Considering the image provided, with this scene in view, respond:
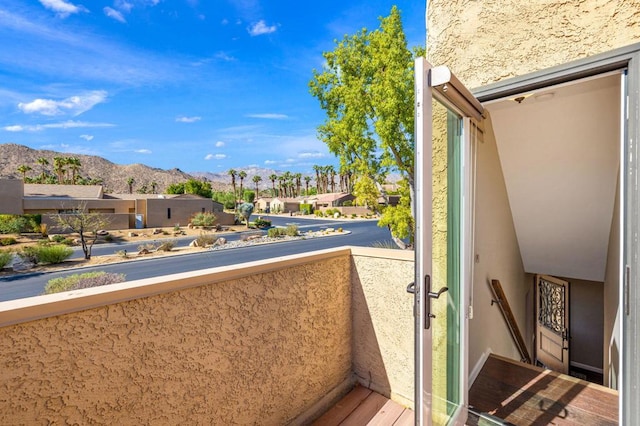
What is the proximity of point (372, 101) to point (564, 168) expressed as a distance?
967 cm

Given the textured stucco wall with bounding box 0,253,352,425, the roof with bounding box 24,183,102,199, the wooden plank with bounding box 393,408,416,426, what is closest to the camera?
the textured stucco wall with bounding box 0,253,352,425

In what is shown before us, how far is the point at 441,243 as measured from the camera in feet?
6.95

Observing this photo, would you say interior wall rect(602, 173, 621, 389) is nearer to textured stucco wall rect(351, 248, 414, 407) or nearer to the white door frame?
the white door frame

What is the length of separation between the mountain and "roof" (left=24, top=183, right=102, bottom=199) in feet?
87.2

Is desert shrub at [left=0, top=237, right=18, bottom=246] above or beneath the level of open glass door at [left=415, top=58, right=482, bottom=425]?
beneath

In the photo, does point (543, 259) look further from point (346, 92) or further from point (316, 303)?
point (346, 92)

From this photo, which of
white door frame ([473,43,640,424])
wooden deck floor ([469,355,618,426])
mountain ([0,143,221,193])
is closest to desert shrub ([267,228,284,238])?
wooden deck floor ([469,355,618,426])

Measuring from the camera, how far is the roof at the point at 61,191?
1189 inches

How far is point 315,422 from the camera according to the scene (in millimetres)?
2660

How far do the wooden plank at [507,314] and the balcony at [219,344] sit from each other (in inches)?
55.3

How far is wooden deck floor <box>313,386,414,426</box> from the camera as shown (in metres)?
2.64

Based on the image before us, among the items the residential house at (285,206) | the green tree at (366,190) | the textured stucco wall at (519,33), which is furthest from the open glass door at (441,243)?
the residential house at (285,206)

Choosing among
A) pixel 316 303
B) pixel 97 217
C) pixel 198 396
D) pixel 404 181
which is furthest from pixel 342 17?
pixel 97 217

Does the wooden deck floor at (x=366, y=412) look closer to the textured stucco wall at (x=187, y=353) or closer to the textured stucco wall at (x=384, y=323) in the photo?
the textured stucco wall at (x=384, y=323)
